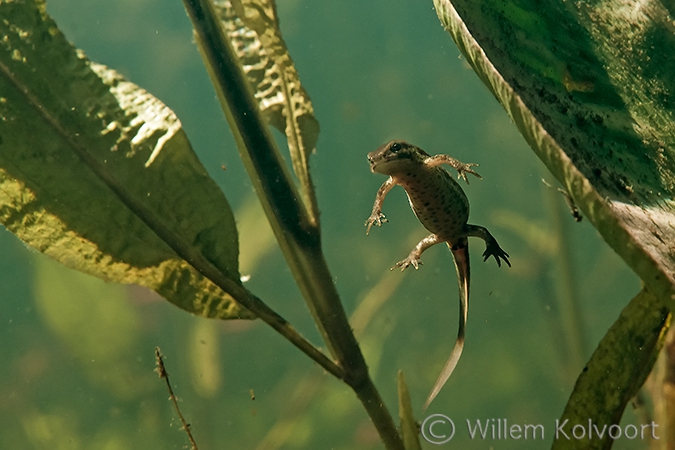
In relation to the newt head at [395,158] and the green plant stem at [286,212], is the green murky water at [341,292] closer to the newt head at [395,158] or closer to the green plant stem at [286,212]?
the newt head at [395,158]

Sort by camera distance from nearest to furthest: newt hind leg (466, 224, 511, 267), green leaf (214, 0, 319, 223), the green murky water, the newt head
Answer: green leaf (214, 0, 319, 223) < the newt head < newt hind leg (466, 224, 511, 267) < the green murky water

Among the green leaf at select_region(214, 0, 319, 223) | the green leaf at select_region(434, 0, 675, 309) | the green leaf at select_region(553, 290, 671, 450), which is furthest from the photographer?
the green leaf at select_region(214, 0, 319, 223)

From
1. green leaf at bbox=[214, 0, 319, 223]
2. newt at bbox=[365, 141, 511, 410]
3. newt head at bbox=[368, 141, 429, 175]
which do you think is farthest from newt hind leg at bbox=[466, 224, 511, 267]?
green leaf at bbox=[214, 0, 319, 223]

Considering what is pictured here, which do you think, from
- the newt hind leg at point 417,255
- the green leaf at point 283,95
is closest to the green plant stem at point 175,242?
the green leaf at point 283,95

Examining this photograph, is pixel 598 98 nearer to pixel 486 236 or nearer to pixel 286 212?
pixel 286 212

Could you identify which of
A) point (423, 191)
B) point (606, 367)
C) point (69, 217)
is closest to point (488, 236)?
point (423, 191)

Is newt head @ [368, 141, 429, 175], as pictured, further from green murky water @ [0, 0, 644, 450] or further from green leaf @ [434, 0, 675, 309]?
green murky water @ [0, 0, 644, 450]

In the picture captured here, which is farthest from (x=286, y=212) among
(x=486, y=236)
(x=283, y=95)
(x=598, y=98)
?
(x=486, y=236)
